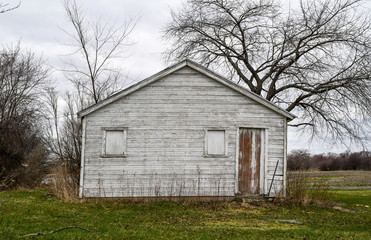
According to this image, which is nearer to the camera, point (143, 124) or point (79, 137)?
point (143, 124)

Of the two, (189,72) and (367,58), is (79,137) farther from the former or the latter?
(367,58)

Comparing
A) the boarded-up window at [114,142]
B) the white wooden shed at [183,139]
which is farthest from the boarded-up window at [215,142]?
the boarded-up window at [114,142]

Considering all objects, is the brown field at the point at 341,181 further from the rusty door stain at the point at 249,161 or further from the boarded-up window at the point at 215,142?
the boarded-up window at the point at 215,142

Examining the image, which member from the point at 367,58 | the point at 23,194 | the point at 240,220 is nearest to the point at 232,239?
the point at 240,220

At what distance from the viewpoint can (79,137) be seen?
20688 mm

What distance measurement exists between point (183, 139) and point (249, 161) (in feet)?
9.00

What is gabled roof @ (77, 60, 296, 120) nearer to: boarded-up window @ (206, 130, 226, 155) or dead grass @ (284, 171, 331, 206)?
boarded-up window @ (206, 130, 226, 155)

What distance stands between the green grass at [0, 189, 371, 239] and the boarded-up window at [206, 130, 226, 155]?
6.73ft

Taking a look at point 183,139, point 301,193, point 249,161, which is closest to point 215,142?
point 183,139

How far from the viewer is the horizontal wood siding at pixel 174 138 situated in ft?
49.9

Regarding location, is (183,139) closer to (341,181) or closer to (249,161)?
(249,161)

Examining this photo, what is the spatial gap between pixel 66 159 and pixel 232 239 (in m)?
14.1

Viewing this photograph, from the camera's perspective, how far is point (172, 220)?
11.7m

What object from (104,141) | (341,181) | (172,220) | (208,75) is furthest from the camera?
(341,181)
